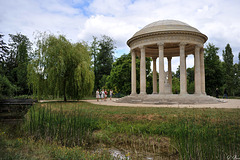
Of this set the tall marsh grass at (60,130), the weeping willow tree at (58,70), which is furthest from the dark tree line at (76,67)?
the tall marsh grass at (60,130)

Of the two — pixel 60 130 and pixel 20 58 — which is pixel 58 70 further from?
pixel 20 58

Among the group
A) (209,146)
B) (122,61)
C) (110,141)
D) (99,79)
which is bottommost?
(110,141)

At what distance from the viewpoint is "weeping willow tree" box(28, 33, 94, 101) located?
25.6 meters

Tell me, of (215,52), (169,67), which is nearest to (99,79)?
(169,67)

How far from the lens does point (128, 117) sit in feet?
→ 43.2

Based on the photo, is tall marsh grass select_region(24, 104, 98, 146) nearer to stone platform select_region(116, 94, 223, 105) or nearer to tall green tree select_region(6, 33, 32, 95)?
stone platform select_region(116, 94, 223, 105)

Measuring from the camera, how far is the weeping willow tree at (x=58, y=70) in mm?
25594

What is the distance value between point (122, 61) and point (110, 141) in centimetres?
4590

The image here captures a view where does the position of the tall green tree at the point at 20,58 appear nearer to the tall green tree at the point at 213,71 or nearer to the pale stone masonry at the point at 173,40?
the pale stone masonry at the point at 173,40

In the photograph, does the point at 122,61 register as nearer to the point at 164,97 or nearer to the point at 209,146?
the point at 164,97

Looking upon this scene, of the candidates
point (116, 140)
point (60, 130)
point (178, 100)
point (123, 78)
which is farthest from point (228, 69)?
point (60, 130)

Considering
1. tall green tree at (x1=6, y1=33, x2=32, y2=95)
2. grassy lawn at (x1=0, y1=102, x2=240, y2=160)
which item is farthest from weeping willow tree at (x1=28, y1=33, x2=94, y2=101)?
tall green tree at (x1=6, y1=33, x2=32, y2=95)

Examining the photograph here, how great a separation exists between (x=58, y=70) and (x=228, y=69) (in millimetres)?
55524

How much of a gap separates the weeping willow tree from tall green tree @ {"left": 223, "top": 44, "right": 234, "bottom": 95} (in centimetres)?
4676
